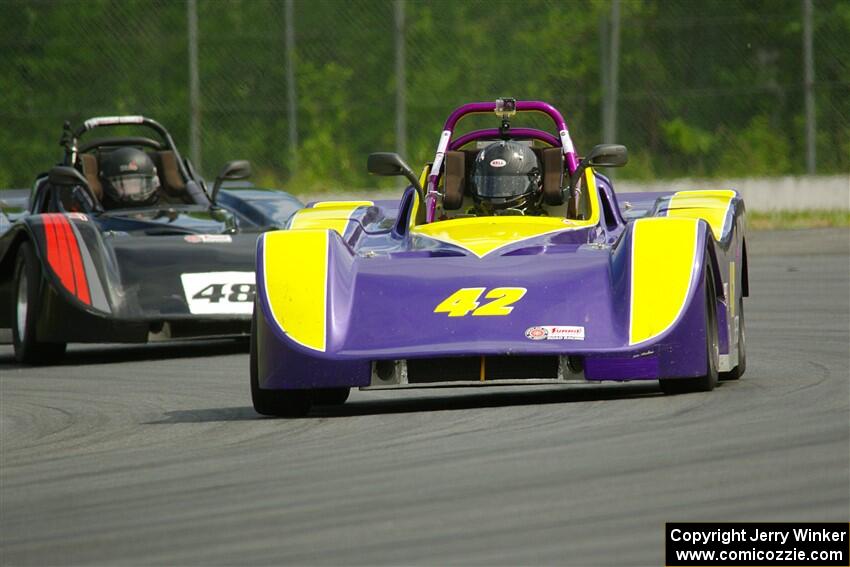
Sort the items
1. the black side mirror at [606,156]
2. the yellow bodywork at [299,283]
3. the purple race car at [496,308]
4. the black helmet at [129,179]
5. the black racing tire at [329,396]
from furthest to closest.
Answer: the black helmet at [129,179], the black side mirror at [606,156], the black racing tire at [329,396], the yellow bodywork at [299,283], the purple race car at [496,308]

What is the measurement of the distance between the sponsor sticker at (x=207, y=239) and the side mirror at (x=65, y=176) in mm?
1195

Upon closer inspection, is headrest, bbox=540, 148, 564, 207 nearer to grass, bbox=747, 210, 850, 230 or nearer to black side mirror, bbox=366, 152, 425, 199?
black side mirror, bbox=366, 152, 425, 199

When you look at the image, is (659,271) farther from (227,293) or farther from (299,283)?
(227,293)

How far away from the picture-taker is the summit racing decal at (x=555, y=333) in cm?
833

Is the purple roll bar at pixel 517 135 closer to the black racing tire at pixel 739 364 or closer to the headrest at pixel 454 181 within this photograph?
the headrest at pixel 454 181

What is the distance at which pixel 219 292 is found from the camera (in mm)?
13109

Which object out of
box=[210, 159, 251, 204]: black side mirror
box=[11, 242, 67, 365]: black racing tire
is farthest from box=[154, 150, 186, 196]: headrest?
box=[11, 242, 67, 365]: black racing tire

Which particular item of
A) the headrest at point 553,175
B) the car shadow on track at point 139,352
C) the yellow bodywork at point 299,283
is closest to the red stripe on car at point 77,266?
the car shadow on track at point 139,352

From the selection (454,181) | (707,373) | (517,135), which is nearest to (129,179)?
(517,135)

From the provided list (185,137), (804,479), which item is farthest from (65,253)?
(185,137)

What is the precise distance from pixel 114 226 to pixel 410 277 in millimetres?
5629

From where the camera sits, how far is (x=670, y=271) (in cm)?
864

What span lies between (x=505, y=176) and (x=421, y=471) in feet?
12.5

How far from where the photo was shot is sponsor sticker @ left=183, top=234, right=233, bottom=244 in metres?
13.3
